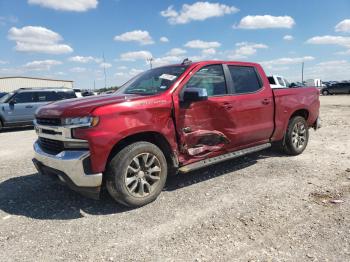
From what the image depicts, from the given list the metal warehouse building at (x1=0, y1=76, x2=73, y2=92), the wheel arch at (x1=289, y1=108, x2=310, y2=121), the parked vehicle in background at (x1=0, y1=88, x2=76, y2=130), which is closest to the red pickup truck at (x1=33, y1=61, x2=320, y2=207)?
the wheel arch at (x1=289, y1=108, x2=310, y2=121)

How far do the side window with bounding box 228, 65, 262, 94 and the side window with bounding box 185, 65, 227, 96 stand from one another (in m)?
0.27

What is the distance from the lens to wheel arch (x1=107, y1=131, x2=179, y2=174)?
4.23m

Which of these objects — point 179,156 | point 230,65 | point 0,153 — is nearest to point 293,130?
point 230,65

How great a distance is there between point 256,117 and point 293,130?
A: 56.6 inches

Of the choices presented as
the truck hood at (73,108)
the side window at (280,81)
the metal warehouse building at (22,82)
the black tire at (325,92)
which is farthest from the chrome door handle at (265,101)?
the metal warehouse building at (22,82)

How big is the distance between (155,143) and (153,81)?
1.06 meters

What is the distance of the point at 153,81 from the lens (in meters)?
5.12

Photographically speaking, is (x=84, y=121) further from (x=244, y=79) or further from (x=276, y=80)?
(x=276, y=80)

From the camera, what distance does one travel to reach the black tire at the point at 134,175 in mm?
4047

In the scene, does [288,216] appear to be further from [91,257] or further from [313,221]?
[91,257]

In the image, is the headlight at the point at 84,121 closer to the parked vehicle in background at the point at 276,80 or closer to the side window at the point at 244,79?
the side window at the point at 244,79

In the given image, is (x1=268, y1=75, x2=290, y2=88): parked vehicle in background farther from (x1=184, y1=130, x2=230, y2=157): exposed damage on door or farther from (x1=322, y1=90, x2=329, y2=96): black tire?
(x1=322, y1=90, x2=329, y2=96): black tire

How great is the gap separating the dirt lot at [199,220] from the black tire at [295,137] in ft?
2.70

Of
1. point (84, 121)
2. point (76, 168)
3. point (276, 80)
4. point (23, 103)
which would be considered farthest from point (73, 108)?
point (276, 80)
